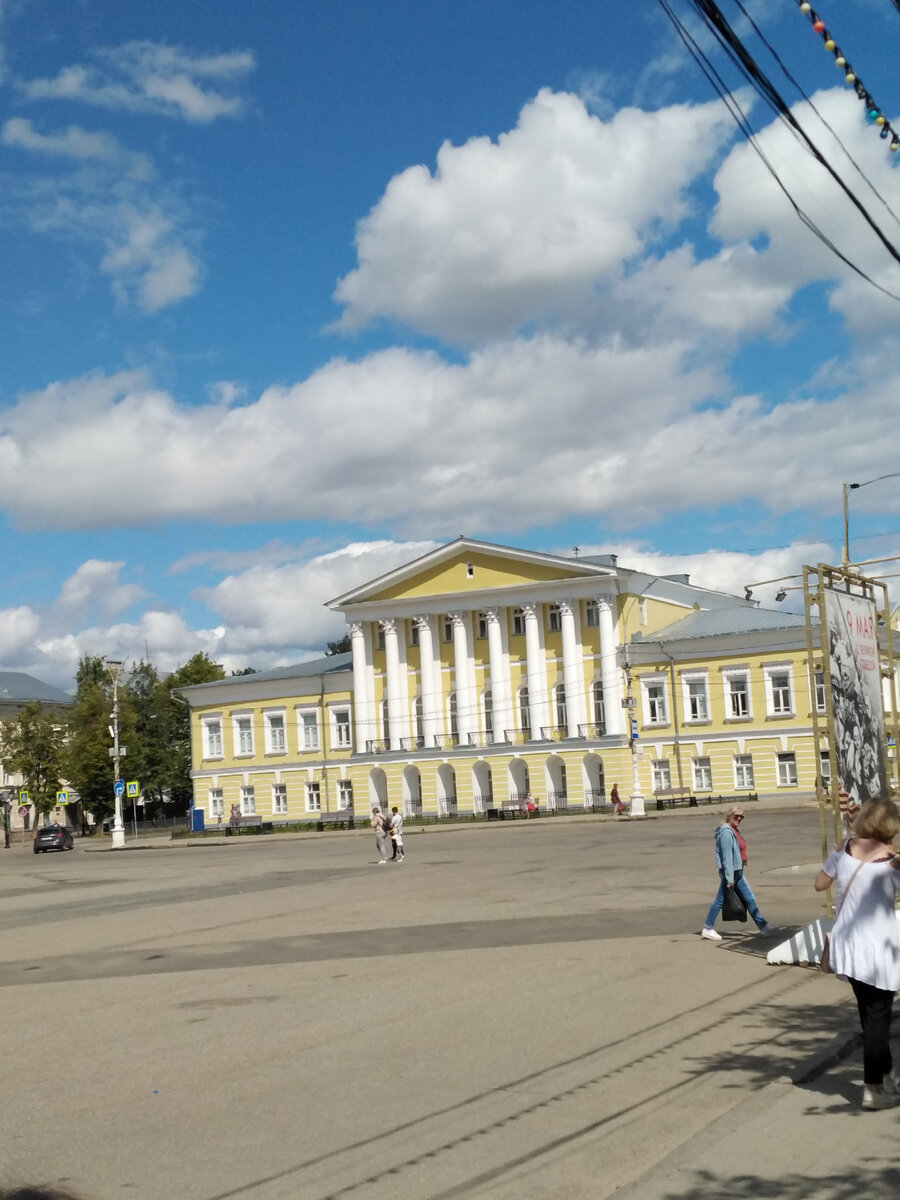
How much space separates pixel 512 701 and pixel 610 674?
19.6 feet

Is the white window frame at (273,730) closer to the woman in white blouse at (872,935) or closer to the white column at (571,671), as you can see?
the white column at (571,671)

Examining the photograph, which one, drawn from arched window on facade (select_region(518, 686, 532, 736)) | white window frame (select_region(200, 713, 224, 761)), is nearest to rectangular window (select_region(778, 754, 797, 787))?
arched window on facade (select_region(518, 686, 532, 736))

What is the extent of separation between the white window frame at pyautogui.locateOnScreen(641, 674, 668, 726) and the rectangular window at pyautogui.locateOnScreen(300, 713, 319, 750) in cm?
2034

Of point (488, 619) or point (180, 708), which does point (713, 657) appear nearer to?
point (488, 619)

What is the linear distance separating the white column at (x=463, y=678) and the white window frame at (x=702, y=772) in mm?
12538

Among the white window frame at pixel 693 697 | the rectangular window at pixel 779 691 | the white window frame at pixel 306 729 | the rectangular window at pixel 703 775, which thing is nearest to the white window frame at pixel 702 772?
the rectangular window at pixel 703 775

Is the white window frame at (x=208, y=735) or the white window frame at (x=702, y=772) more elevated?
the white window frame at (x=208, y=735)

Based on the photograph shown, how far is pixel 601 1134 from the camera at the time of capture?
22.7 feet

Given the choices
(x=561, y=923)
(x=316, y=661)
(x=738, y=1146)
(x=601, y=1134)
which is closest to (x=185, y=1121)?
(x=601, y=1134)

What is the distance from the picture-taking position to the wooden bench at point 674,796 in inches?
2384

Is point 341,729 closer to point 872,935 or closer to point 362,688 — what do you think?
point 362,688

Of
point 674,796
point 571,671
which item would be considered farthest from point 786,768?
point 571,671

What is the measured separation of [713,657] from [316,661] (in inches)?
1095

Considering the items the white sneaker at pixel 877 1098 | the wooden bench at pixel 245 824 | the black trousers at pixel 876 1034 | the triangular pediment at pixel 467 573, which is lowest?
the wooden bench at pixel 245 824
